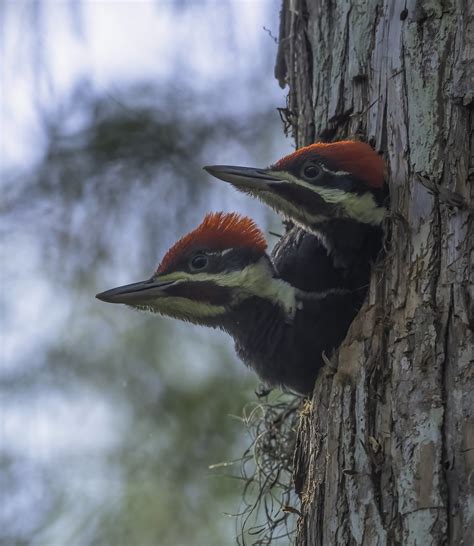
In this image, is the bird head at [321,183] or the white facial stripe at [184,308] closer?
the bird head at [321,183]

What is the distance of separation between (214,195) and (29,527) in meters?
2.14

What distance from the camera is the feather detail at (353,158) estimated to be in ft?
10.4

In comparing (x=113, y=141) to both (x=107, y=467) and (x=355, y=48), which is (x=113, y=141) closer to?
(x=107, y=467)

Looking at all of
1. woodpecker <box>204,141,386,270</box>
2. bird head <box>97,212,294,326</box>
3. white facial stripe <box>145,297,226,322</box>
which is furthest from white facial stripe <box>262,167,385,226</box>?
white facial stripe <box>145,297,226,322</box>

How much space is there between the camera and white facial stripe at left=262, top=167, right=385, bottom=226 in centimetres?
319

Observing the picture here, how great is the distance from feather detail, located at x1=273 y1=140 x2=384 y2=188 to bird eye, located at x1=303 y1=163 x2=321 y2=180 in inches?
1.1

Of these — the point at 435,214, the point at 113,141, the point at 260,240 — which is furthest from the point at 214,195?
the point at 435,214

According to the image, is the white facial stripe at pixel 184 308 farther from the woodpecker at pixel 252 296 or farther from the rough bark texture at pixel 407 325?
the rough bark texture at pixel 407 325

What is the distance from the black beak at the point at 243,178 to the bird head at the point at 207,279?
20 centimetres

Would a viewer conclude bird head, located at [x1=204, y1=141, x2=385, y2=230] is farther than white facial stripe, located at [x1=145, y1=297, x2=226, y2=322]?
No

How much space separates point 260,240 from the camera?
3469 mm

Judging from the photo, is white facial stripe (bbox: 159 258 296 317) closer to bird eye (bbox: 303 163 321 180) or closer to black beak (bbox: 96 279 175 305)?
black beak (bbox: 96 279 175 305)

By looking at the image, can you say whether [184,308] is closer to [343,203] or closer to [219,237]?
[219,237]

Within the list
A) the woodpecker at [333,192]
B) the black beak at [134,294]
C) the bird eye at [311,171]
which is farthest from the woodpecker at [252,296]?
the bird eye at [311,171]
